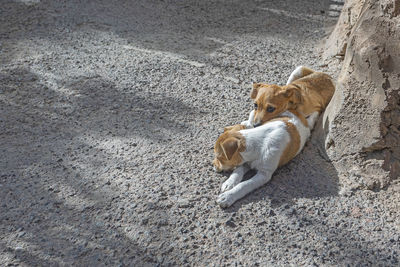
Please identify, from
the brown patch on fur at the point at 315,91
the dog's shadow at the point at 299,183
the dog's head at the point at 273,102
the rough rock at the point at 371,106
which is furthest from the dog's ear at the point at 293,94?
the dog's shadow at the point at 299,183

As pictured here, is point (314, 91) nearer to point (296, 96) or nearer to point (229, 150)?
point (296, 96)

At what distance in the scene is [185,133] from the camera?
5043 mm

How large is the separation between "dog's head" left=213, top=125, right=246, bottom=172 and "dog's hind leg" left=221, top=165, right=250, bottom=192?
0.22 ft

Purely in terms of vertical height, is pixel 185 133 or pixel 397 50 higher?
pixel 397 50

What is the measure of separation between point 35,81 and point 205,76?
2326mm

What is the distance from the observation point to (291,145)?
416cm

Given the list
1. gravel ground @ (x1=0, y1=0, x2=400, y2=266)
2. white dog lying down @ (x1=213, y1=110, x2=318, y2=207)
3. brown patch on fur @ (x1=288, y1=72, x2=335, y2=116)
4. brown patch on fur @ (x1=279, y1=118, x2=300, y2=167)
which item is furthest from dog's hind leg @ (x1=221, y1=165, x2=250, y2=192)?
brown patch on fur @ (x1=288, y1=72, x2=335, y2=116)

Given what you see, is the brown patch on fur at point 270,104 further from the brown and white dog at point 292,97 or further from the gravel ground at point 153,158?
the gravel ground at point 153,158

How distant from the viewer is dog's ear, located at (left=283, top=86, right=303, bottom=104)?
4523mm

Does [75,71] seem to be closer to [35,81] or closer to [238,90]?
[35,81]

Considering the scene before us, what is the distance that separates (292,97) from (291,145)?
622mm

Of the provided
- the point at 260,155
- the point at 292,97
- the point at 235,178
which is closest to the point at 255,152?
the point at 260,155

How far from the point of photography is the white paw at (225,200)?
387cm

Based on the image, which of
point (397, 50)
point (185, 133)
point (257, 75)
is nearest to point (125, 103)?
point (185, 133)
